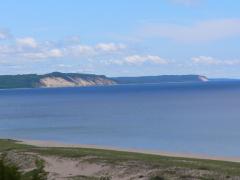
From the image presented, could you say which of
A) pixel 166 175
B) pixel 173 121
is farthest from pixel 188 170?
pixel 173 121

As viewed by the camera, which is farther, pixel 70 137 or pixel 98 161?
pixel 70 137

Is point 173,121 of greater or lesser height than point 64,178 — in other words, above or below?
above

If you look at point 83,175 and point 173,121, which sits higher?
point 173,121

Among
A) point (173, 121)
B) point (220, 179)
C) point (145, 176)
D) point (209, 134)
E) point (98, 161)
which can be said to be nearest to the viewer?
point (220, 179)

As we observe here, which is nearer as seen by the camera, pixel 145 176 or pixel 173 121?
pixel 145 176

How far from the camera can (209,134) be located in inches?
2261

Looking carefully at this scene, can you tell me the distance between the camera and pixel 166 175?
77.7 ft

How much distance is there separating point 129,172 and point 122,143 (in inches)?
985

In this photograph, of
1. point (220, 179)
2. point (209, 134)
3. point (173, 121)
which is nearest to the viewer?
point (220, 179)

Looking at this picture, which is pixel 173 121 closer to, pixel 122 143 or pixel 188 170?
pixel 122 143

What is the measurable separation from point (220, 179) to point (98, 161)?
7.45m

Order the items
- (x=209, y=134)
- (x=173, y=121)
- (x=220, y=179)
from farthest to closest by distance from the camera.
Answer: (x=173, y=121), (x=209, y=134), (x=220, y=179)

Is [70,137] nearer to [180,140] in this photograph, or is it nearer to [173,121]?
[180,140]

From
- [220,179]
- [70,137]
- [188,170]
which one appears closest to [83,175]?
[188,170]
